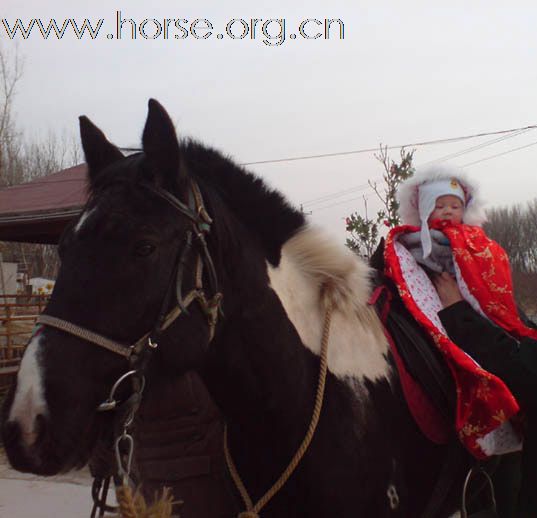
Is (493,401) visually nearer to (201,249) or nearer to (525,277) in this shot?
(201,249)

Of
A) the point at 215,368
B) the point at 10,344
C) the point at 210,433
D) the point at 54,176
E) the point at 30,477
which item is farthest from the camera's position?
the point at 10,344

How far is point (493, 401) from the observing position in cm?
185

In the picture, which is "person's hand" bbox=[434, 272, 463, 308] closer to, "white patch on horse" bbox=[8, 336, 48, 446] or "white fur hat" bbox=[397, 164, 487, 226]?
"white fur hat" bbox=[397, 164, 487, 226]

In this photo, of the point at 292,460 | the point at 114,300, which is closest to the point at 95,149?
the point at 114,300

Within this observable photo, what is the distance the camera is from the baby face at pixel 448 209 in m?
2.49

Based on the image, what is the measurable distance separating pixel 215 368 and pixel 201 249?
380 millimetres

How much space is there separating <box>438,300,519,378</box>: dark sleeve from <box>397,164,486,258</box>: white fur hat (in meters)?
0.43

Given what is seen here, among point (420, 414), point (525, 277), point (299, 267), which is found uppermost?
point (299, 267)

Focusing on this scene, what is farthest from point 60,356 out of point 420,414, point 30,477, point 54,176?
point 54,176

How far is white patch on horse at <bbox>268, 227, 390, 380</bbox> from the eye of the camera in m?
1.85

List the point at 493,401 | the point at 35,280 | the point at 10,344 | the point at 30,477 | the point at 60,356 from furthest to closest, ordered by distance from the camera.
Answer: the point at 35,280 < the point at 10,344 < the point at 30,477 < the point at 493,401 < the point at 60,356

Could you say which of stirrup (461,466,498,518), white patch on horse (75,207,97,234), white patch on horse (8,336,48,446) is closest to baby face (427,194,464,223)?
stirrup (461,466,498,518)

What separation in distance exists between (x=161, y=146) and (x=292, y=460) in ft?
3.31

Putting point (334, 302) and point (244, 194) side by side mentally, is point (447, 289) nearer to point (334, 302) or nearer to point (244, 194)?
point (334, 302)
